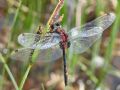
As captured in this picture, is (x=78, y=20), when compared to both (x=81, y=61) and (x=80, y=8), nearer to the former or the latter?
(x=80, y=8)

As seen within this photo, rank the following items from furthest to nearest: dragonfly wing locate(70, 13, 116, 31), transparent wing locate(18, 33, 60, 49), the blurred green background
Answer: the blurred green background → dragonfly wing locate(70, 13, 116, 31) → transparent wing locate(18, 33, 60, 49)

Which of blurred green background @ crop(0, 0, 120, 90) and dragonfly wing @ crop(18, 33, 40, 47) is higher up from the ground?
dragonfly wing @ crop(18, 33, 40, 47)

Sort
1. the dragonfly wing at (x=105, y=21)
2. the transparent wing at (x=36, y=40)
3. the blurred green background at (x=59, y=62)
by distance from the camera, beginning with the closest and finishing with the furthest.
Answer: the transparent wing at (x=36, y=40)
the dragonfly wing at (x=105, y=21)
the blurred green background at (x=59, y=62)

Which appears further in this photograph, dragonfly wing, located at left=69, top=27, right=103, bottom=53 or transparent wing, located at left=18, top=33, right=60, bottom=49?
dragonfly wing, located at left=69, top=27, right=103, bottom=53

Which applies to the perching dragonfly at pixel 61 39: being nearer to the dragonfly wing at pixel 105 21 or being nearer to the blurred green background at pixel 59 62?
the dragonfly wing at pixel 105 21

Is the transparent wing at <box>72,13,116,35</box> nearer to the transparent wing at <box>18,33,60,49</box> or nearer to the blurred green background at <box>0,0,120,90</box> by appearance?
the transparent wing at <box>18,33,60,49</box>

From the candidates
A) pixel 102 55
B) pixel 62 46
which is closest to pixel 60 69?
pixel 102 55

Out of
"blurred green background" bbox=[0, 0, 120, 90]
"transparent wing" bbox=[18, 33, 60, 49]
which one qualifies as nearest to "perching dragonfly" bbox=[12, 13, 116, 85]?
"transparent wing" bbox=[18, 33, 60, 49]

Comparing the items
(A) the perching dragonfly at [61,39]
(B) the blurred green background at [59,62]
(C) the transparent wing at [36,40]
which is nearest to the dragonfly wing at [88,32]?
(A) the perching dragonfly at [61,39]

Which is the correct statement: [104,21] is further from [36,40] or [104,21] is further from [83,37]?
[36,40]
